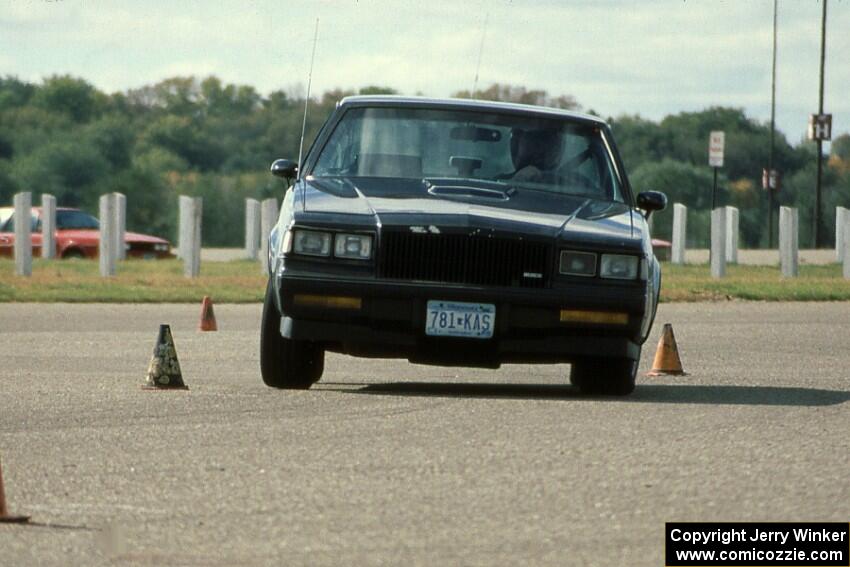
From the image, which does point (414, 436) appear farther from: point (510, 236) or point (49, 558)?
point (49, 558)

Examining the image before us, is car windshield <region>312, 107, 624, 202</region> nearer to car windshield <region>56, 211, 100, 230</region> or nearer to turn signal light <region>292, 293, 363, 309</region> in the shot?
→ turn signal light <region>292, 293, 363, 309</region>

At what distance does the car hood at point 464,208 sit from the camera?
10.9 m

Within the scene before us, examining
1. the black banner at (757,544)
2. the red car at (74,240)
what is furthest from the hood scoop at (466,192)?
the red car at (74,240)

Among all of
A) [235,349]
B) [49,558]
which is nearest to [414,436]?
[49,558]

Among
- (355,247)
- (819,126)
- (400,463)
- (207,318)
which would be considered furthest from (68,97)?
(400,463)

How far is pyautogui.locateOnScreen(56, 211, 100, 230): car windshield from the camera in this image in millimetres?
39875

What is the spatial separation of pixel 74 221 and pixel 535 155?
29.1 meters

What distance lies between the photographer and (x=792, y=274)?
1272 inches

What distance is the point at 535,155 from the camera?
1227cm

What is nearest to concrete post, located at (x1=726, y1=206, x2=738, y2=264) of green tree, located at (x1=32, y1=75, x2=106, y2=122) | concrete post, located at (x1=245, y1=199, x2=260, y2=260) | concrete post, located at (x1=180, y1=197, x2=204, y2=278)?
concrete post, located at (x1=245, y1=199, x2=260, y2=260)

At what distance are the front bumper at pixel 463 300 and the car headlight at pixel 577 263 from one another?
0.25 ft

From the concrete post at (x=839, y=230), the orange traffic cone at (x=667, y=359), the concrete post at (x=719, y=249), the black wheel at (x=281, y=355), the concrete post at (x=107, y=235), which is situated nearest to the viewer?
the black wheel at (x=281, y=355)

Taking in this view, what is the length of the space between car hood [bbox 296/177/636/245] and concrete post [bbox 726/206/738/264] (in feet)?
79.3

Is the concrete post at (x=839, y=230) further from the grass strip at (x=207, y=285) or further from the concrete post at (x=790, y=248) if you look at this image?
the grass strip at (x=207, y=285)
